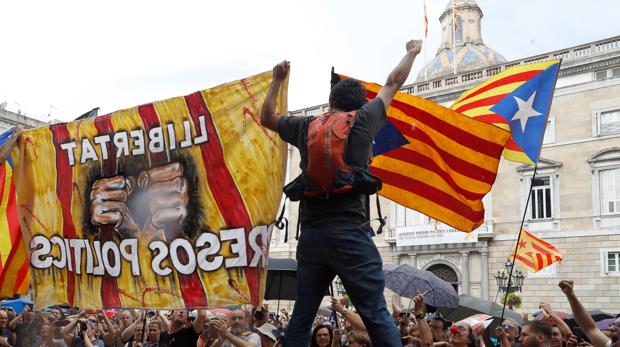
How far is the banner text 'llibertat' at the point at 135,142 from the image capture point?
563cm

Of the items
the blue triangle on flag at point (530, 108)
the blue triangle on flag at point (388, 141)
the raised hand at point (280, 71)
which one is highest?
the blue triangle on flag at point (530, 108)

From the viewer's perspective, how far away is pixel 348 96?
3.81 m

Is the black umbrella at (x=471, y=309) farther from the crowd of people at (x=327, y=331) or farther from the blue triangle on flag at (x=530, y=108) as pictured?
the blue triangle on flag at (x=530, y=108)

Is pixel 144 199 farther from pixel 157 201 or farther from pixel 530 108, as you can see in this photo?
pixel 530 108

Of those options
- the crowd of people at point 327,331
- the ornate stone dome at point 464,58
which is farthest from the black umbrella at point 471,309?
the ornate stone dome at point 464,58

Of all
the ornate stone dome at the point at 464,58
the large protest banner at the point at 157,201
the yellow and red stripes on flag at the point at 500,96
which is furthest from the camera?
the ornate stone dome at the point at 464,58

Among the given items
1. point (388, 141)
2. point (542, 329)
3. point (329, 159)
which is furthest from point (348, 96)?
point (388, 141)

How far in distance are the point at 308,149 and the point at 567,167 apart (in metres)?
28.7

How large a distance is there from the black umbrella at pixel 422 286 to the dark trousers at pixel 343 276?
7.89m

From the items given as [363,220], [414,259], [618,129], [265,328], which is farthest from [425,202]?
[414,259]

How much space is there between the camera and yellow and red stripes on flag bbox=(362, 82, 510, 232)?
7.30 m

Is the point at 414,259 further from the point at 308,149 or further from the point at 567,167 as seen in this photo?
the point at 308,149

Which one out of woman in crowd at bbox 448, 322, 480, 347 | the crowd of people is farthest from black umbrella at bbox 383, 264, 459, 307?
woman in crowd at bbox 448, 322, 480, 347

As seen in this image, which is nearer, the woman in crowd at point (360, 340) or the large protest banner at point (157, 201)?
the large protest banner at point (157, 201)
